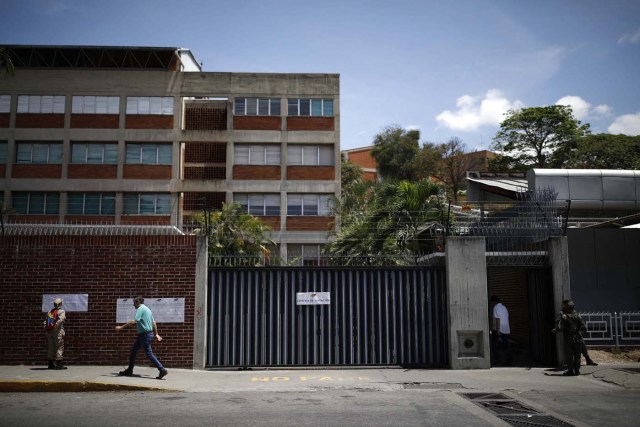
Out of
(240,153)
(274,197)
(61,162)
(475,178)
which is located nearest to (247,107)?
(240,153)

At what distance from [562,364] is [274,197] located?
88.6 feet

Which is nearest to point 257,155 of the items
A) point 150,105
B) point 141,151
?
point 141,151

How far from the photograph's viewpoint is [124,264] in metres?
12.8

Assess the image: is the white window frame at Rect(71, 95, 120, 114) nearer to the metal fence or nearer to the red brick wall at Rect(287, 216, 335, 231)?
the red brick wall at Rect(287, 216, 335, 231)

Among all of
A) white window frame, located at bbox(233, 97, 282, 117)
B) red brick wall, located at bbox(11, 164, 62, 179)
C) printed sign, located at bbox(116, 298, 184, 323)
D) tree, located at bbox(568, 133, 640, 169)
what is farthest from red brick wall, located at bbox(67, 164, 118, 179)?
tree, located at bbox(568, 133, 640, 169)

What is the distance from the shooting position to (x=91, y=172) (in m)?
38.1

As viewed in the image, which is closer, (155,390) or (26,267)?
(155,390)

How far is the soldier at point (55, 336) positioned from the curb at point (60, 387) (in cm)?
180

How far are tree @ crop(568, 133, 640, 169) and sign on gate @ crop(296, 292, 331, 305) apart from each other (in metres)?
35.1

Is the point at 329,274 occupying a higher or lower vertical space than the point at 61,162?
lower

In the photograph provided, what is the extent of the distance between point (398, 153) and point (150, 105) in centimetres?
2275

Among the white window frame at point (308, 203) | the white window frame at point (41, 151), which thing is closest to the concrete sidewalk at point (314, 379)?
the white window frame at point (308, 203)

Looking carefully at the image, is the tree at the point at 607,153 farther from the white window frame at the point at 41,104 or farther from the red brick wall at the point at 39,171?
the white window frame at the point at 41,104

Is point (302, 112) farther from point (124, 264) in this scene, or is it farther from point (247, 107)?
point (124, 264)
